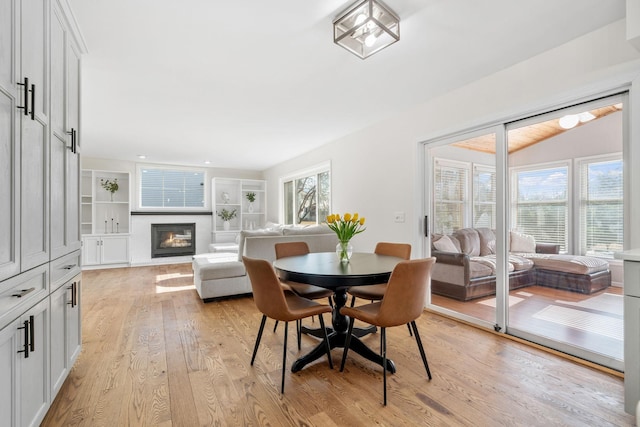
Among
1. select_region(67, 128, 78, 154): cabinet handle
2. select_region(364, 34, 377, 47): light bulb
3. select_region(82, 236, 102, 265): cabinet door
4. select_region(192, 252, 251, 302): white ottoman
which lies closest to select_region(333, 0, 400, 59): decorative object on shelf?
select_region(364, 34, 377, 47): light bulb

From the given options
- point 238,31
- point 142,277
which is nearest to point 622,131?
point 238,31

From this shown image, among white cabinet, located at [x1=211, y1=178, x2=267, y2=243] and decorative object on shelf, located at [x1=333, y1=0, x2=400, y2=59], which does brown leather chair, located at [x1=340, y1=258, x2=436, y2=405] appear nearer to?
decorative object on shelf, located at [x1=333, y1=0, x2=400, y2=59]

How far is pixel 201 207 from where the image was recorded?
769cm

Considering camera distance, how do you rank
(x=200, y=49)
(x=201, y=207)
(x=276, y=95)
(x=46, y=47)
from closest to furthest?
1. (x=46, y=47)
2. (x=200, y=49)
3. (x=276, y=95)
4. (x=201, y=207)

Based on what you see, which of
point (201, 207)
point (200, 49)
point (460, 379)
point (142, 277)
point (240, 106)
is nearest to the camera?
point (460, 379)

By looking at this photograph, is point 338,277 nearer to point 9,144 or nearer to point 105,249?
point 9,144

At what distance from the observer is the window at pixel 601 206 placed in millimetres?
2107

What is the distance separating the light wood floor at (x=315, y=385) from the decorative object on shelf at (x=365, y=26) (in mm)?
2291

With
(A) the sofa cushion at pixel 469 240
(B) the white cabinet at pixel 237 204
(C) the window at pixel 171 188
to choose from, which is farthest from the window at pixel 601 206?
(C) the window at pixel 171 188

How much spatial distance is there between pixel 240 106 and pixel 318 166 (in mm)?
2289

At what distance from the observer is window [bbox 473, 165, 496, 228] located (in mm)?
2869

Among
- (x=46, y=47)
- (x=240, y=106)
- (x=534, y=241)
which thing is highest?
(x=240, y=106)

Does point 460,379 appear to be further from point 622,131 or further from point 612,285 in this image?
point 622,131

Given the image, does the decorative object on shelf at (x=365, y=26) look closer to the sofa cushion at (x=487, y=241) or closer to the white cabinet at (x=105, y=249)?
the sofa cushion at (x=487, y=241)
